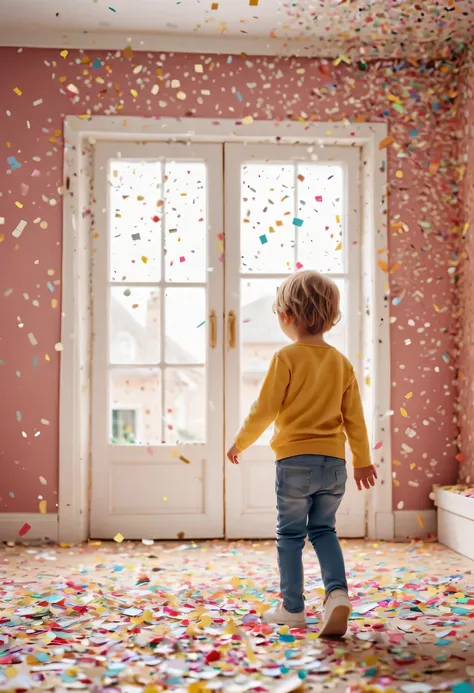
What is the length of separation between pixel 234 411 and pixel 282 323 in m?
1.32

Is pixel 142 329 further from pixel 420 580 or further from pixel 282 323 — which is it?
pixel 420 580

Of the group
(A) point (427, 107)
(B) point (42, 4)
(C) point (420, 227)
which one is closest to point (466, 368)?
(C) point (420, 227)

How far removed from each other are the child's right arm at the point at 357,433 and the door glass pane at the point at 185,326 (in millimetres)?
1421

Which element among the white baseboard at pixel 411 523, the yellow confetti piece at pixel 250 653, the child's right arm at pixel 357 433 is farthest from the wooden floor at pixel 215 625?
the child's right arm at pixel 357 433

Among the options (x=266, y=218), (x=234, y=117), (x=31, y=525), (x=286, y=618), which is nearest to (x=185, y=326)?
(x=266, y=218)

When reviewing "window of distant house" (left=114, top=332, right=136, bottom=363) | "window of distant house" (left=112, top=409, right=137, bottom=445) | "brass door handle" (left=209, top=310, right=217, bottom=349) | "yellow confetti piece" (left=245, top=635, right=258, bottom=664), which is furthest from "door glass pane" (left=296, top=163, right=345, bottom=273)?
"yellow confetti piece" (left=245, top=635, right=258, bottom=664)

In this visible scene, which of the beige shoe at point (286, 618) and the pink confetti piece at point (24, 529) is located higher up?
the beige shoe at point (286, 618)

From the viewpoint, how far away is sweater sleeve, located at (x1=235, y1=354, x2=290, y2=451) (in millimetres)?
2098

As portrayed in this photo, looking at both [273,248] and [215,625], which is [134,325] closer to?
[273,248]

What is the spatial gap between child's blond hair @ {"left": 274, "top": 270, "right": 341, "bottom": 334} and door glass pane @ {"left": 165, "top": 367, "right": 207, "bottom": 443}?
143cm

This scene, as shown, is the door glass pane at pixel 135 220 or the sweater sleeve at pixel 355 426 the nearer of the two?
the sweater sleeve at pixel 355 426

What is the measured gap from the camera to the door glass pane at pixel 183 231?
349cm

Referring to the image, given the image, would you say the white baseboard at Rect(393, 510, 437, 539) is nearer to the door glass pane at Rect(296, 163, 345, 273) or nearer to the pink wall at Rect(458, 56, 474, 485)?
the pink wall at Rect(458, 56, 474, 485)

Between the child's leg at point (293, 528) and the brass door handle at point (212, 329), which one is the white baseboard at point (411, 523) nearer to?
the brass door handle at point (212, 329)
